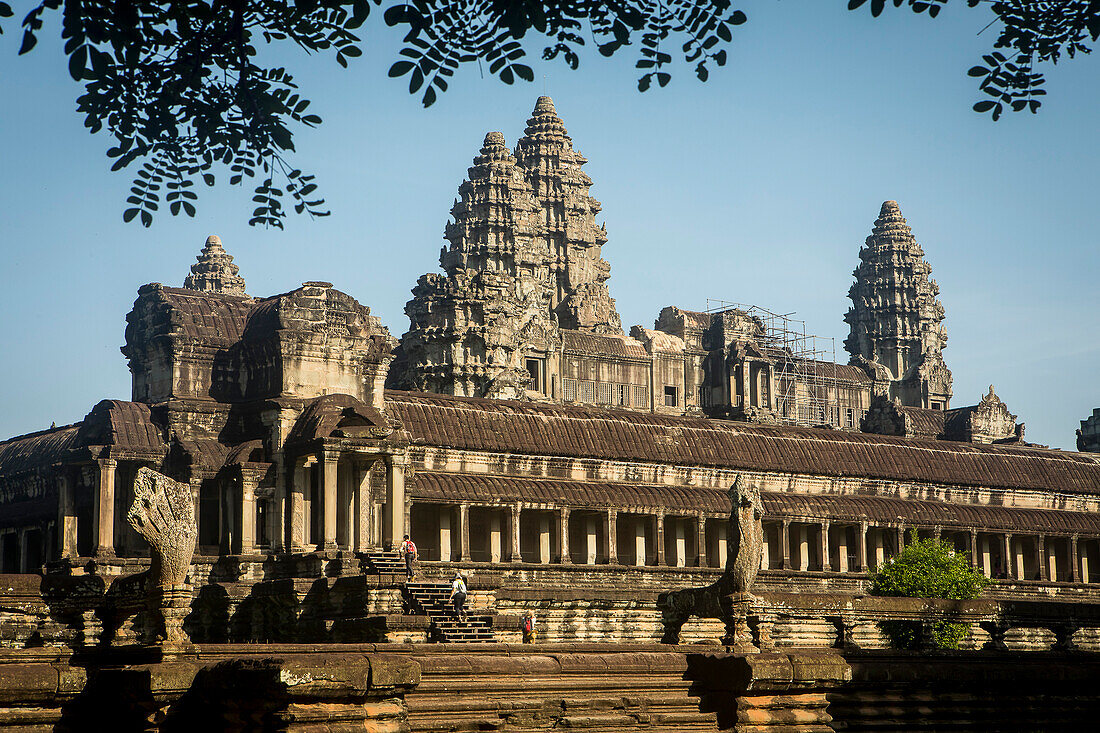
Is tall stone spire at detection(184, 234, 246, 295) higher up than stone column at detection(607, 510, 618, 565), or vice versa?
tall stone spire at detection(184, 234, 246, 295)

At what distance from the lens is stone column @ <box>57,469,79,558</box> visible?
47.3 m

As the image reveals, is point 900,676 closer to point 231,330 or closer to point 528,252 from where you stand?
point 231,330

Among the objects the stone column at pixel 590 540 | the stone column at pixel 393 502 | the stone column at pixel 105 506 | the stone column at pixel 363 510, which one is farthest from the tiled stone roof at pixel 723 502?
the stone column at pixel 105 506

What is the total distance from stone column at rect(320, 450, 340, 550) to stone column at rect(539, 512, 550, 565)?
13530mm

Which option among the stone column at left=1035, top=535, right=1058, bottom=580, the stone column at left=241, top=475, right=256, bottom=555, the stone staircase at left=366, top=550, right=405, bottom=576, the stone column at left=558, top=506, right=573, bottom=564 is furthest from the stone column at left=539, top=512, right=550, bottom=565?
the stone column at left=1035, top=535, right=1058, bottom=580

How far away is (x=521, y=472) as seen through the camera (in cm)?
5972

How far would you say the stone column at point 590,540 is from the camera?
61969 millimetres

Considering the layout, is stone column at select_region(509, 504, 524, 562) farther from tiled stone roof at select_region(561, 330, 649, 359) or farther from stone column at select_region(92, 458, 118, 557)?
tiled stone roof at select_region(561, 330, 649, 359)

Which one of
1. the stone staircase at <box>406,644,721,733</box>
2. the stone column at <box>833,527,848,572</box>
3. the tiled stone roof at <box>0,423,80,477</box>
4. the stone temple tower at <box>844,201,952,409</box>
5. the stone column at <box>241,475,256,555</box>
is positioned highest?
the stone temple tower at <box>844,201,952,409</box>

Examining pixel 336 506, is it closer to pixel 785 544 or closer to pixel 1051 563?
pixel 785 544

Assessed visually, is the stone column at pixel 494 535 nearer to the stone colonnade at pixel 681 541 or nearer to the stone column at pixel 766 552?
the stone colonnade at pixel 681 541

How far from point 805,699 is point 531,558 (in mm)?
38752

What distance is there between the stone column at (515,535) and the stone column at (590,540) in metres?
5.18

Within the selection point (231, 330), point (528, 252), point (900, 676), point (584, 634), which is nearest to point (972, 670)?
point (900, 676)
